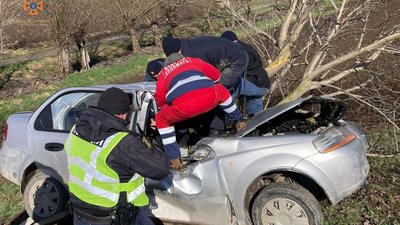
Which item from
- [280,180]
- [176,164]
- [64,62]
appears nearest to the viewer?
[280,180]

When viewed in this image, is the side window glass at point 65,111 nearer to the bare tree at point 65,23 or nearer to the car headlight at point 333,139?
the car headlight at point 333,139

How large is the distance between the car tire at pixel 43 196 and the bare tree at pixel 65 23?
1190 cm

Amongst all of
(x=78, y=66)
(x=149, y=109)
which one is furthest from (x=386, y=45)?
(x=78, y=66)

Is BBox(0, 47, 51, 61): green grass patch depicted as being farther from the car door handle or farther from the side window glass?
the car door handle

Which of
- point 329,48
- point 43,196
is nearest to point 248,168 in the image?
point 43,196

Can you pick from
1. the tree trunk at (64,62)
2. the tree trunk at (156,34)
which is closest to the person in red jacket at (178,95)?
the tree trunk at (64,62)

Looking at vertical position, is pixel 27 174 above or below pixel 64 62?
above

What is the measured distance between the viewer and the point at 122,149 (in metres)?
2.87

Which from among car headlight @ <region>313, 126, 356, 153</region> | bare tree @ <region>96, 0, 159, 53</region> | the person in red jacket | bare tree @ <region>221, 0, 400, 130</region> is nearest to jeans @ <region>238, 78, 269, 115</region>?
bare tree @ <region>221, 0, 400, 130</region>

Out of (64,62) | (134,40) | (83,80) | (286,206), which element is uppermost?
(286,206)

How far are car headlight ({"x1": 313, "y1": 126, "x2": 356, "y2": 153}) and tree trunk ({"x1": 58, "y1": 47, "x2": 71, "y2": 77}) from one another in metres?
13.7

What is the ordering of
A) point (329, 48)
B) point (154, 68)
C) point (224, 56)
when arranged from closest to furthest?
point (154, 68), point (224, 56), point (329, 48)

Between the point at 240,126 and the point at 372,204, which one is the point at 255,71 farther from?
the point at 372,204

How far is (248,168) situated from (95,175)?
4.80 ft
